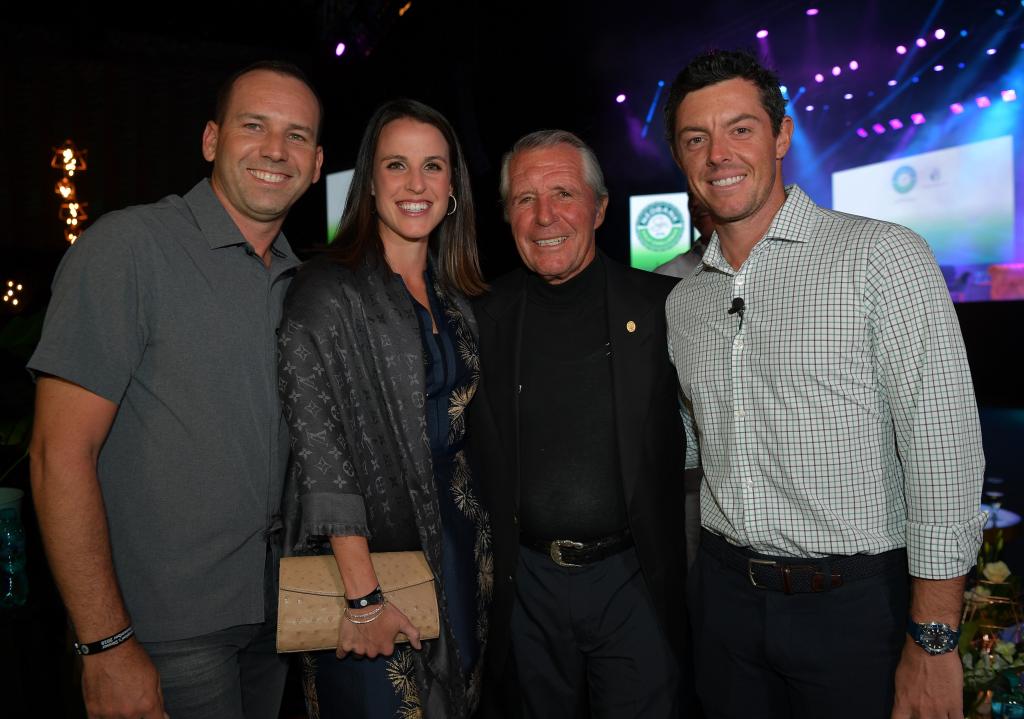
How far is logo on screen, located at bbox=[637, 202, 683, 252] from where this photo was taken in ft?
28.7

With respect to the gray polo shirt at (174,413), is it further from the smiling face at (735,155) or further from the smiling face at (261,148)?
the smiling face at (735,155)

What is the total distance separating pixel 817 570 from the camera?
161 centimetres

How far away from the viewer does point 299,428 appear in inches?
64.6

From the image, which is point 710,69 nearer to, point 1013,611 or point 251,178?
point 251,178

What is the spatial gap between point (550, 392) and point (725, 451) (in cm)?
60

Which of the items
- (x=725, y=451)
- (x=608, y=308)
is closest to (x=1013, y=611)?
(x=725, y=451)

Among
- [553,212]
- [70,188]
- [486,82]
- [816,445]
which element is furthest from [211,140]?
[70,188]

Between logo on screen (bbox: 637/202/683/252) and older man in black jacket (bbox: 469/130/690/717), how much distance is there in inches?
268

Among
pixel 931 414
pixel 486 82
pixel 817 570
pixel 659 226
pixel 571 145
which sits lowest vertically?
pixel 817 570

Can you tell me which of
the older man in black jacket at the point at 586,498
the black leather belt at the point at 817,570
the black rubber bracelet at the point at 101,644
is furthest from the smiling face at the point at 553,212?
the black rubber bracelet at the point at 101,644

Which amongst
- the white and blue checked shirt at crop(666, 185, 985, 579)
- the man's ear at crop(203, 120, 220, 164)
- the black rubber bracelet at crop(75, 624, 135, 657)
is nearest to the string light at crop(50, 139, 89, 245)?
the man's ear at crop(203, 120, 220, 164)

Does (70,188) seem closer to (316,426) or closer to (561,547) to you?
(316,426)

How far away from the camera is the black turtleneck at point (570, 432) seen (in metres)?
2.10

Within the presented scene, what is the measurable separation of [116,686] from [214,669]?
0.22 m
